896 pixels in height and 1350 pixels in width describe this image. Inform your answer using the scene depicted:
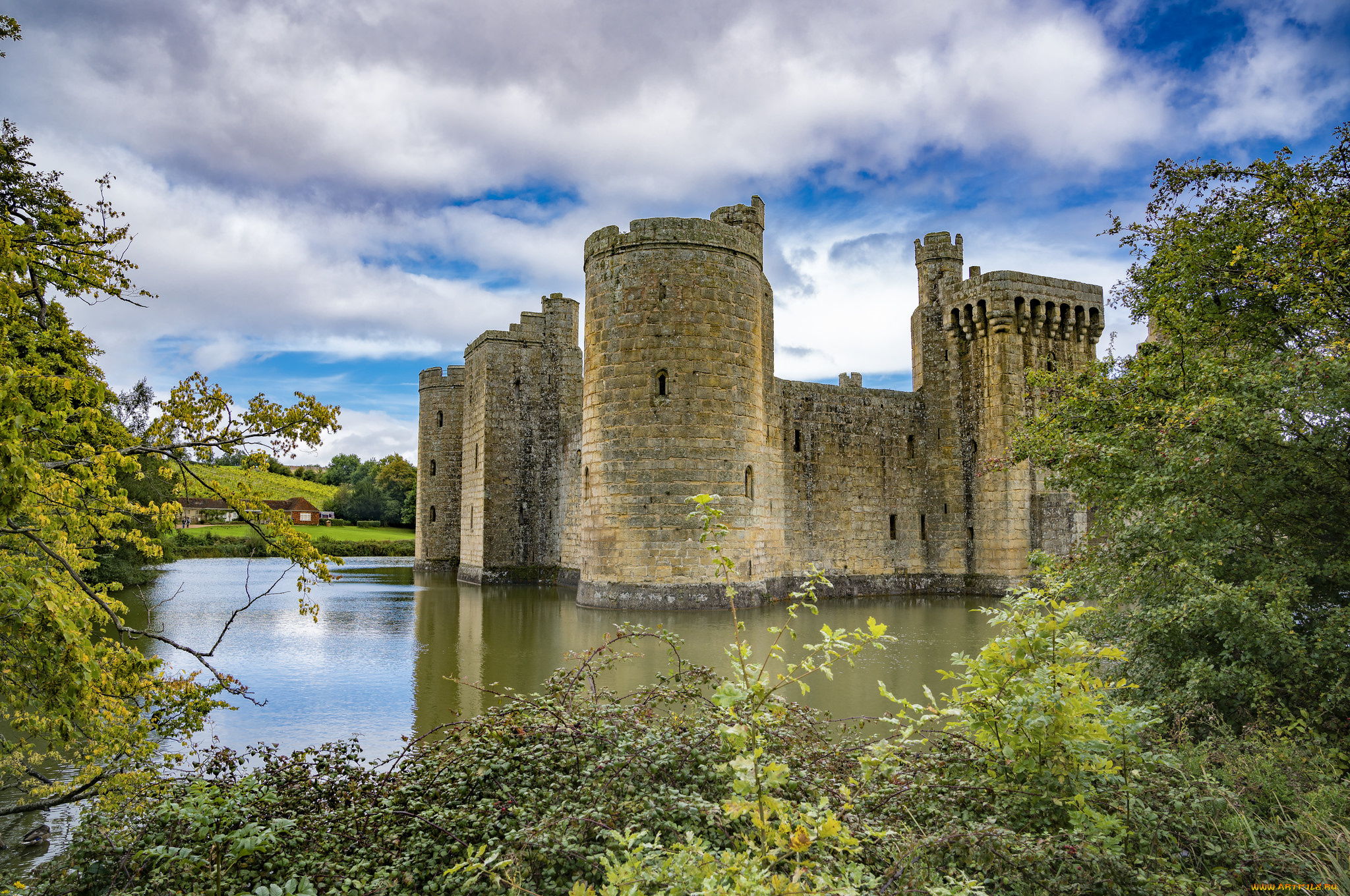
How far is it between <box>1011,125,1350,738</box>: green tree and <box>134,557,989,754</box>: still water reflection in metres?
3.06

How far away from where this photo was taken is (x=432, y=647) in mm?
12789

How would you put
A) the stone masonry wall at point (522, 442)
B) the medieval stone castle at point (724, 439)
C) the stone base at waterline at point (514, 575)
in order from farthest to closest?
the stone masonry wall at point (522, 442), the stone base at waterline at point (514, 575), the medieval stone castle at point (724, 439)

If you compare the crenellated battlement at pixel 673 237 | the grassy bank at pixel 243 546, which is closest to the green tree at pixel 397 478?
the grassy bank at pixel 243 546

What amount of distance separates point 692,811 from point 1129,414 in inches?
259

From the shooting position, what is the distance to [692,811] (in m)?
4.00

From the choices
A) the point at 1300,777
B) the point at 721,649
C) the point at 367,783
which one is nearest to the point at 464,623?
the point at 721,649

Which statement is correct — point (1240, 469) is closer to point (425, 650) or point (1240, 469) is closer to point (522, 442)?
point (425, 650)

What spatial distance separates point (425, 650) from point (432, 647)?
0.27 m

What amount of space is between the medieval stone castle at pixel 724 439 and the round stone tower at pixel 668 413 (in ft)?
0.15

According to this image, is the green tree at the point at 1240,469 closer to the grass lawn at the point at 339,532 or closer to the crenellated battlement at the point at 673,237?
the crenellated battlement at the point at 673,237

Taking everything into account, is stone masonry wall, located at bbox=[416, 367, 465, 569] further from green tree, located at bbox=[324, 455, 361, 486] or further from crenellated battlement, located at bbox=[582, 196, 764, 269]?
green tree, located at bbox=[324, 455, 361, 486]

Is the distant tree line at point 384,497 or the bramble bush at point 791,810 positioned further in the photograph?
the distant tree line at point 384,497

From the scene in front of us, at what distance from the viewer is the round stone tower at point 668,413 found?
16297mm

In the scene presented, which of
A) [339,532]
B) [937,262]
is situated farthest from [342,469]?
[937,262]
